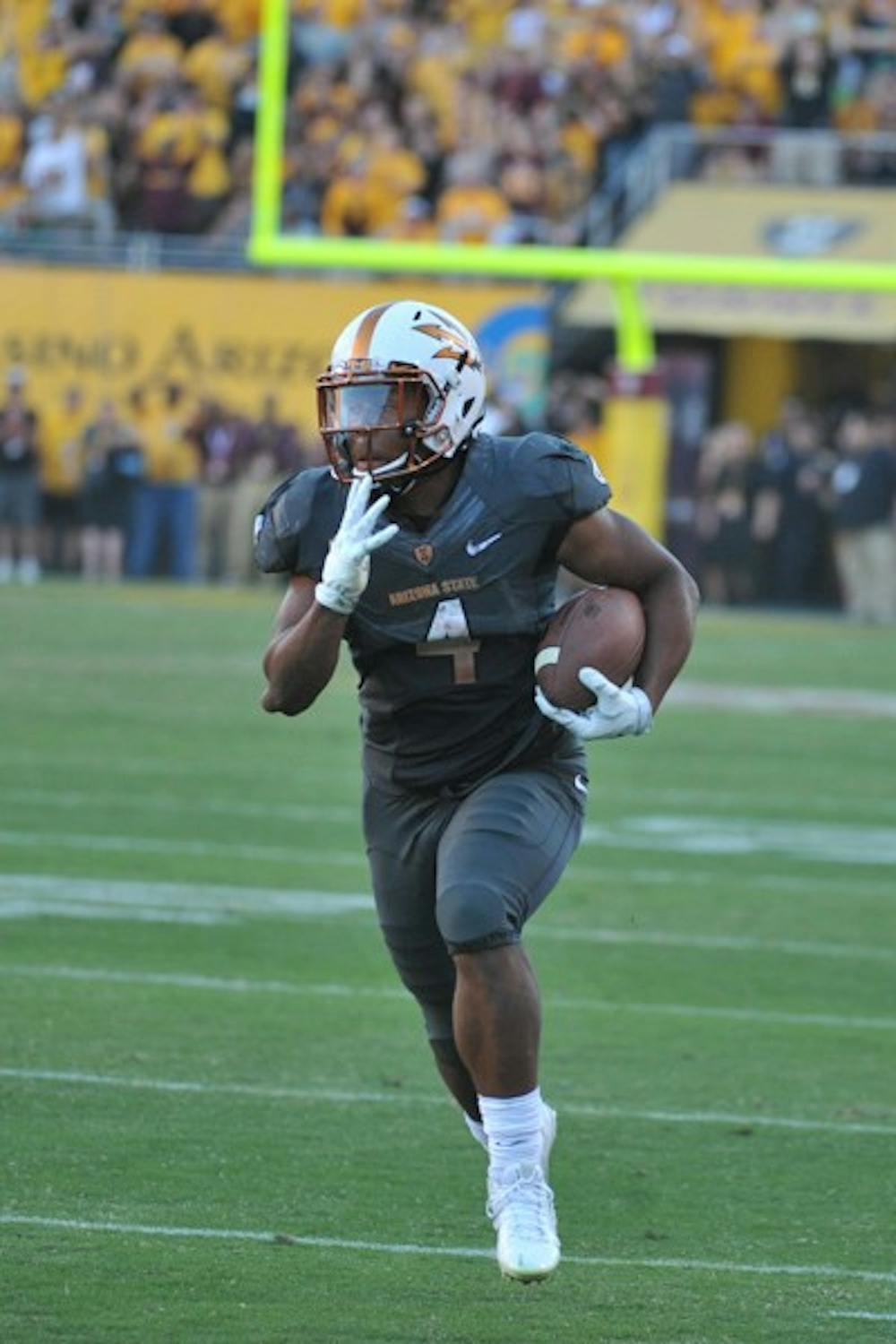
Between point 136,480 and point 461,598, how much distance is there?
58.2 feet

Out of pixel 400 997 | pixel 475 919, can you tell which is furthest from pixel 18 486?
pixel 475 919

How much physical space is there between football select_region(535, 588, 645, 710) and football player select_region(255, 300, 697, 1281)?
0.03 m

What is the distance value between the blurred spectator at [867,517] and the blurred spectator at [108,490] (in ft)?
17.1

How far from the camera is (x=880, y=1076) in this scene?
6.11 meters

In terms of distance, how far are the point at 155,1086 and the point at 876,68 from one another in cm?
1618

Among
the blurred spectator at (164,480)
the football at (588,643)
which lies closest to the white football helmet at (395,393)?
the football at (588,643)

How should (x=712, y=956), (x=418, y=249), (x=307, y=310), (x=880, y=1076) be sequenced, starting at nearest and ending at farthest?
(x=880, y=1076), (x=712, y=956), (x=418, y=249), (x=307, y=310)

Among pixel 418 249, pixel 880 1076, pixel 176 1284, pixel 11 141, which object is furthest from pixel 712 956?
pixel 11 141

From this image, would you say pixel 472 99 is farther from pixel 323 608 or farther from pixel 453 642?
pixel 323 608

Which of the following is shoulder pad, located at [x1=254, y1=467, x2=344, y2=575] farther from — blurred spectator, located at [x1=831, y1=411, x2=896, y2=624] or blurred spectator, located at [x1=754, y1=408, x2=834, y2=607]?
blurred spectator, located at [x1=754, y1=408, x2=834, y2=607]

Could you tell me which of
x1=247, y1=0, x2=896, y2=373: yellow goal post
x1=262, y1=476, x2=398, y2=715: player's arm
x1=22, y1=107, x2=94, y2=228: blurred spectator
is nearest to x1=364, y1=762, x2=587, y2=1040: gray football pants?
x1=262, y1=476, x2=398, y2=715: player's arm

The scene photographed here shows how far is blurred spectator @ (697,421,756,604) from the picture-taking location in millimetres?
21141

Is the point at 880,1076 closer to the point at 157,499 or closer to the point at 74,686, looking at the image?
the point at 74,686

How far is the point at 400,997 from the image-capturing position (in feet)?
22.7
